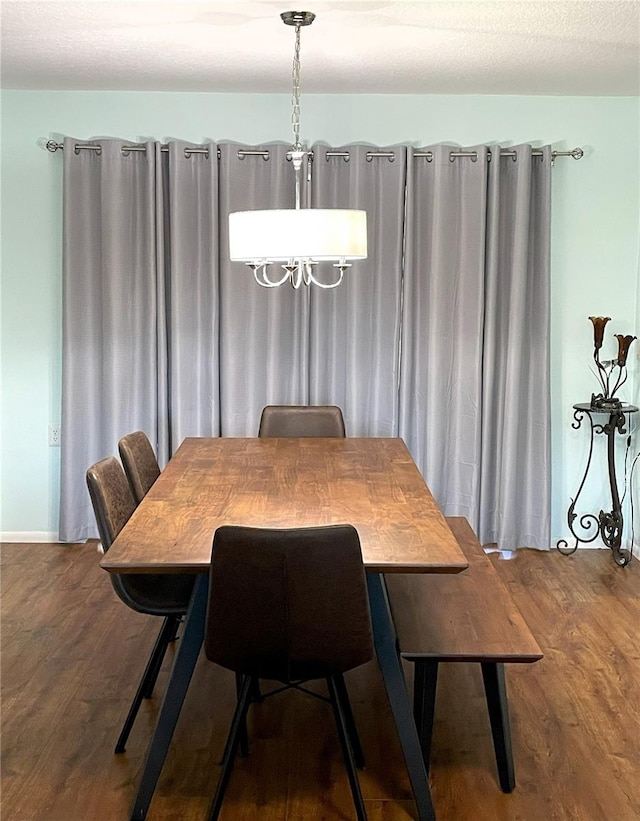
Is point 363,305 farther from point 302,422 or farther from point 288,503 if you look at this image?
point 288,503

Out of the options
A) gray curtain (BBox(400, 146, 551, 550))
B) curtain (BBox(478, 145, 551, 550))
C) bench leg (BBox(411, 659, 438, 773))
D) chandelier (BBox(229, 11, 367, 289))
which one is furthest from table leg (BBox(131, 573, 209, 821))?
curtain (BBox(478, 145, 551, 550))

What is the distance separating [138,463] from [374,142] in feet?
7.55

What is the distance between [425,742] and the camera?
8.20 feet

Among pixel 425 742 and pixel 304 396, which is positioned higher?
pixel 304 396

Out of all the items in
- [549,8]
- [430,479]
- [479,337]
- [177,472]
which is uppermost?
[549,8]

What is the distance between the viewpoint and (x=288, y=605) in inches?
86.4

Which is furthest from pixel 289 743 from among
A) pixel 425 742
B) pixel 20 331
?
pixel 20 331

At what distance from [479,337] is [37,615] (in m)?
2.56

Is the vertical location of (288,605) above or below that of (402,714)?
above

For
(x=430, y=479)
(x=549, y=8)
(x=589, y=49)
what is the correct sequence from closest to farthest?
(x=549, y=8)
(x=589, y=49)
(x=430, y=479)

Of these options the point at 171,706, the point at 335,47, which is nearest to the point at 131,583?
the point at 171,706

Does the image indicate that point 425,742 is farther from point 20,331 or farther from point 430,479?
point 20,331

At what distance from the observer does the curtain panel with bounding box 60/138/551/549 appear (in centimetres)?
462

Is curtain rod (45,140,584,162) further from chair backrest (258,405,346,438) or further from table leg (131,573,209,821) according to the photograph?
table leg (131,573,209,821)
